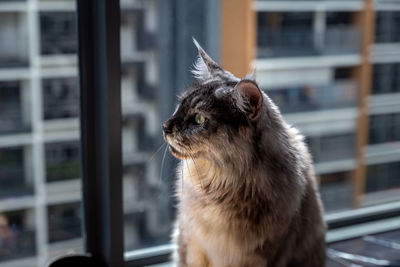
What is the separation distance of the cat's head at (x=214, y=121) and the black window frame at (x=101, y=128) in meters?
0.31

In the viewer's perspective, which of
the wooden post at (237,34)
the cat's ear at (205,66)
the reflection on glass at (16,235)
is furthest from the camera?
the wooden post at (237,34)

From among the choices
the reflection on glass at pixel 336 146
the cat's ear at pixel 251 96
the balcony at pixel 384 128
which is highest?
the cat's ear at pixel 251 96

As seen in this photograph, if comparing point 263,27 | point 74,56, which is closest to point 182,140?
point 74,56

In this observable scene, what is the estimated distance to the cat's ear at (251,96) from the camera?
→ 1.11 meters

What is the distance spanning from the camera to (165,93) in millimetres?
1973

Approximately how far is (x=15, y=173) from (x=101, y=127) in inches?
16.2

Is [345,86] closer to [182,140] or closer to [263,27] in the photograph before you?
[263,27]

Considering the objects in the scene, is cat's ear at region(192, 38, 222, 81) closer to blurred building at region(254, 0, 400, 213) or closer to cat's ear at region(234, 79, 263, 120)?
cat's ear at region(234, 79, 263, 120)

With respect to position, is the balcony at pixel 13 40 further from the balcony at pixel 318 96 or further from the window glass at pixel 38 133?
the balcony at pixel 318 96

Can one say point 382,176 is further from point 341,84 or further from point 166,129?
point 166,129

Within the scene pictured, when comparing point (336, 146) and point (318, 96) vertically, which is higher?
point (318, 96)

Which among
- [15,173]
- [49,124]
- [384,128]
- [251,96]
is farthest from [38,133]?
[384,128]

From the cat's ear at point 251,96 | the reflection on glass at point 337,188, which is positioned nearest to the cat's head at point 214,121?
the cat's ear at point 251,96

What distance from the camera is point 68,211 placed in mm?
1769
